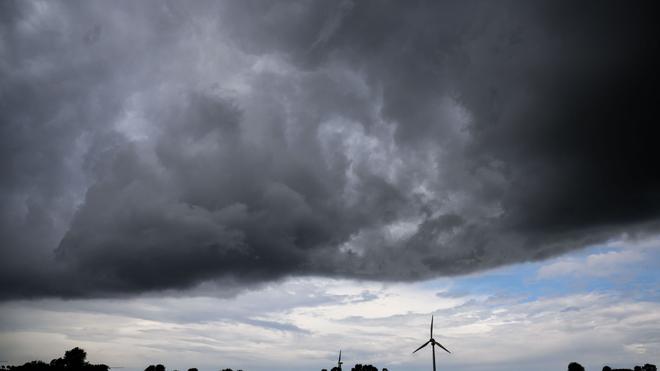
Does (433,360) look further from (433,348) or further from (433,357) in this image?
(433,348)

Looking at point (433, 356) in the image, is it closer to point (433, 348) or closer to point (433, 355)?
point (433, 355)

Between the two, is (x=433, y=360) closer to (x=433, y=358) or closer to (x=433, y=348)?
(x=433, y=358)

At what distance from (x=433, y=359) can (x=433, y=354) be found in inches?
253

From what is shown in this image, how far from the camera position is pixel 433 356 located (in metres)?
183

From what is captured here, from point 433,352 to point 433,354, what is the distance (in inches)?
111

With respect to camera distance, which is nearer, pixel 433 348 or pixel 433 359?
pixel 433 359

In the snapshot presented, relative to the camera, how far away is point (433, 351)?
19012 cm

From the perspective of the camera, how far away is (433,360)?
179 metres

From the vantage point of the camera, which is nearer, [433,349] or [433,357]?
[433,357]

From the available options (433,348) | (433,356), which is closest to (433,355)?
(433,356)

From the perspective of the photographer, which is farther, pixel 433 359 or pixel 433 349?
pixel 433 349

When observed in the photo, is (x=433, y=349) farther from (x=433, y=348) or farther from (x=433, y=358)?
(x=433, y=358)

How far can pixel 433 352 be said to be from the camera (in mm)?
188375

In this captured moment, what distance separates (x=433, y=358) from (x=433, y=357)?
129 centimetres
